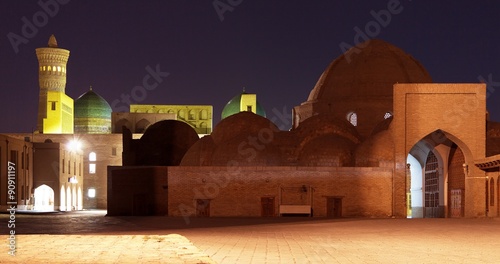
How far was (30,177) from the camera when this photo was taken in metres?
45.9

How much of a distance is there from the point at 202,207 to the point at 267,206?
102 inches

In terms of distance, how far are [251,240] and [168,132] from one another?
26.2 m

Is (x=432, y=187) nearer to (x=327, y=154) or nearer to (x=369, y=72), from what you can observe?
(x=327, y=154)

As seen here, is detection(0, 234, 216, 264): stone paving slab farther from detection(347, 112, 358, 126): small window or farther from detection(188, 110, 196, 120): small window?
detection(188, 110, 196, 120): small window

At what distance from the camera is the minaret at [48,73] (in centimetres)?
6209

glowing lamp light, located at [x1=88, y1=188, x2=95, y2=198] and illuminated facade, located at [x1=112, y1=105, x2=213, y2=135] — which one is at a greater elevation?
illuminated facade, located at [x1=112, y1=105, x2=213, y2=135]

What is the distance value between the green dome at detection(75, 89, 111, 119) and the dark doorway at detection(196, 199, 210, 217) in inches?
1286

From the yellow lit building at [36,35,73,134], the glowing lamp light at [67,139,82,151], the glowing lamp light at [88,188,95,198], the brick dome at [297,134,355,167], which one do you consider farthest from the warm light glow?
the brick dome at [297,134,355,167]

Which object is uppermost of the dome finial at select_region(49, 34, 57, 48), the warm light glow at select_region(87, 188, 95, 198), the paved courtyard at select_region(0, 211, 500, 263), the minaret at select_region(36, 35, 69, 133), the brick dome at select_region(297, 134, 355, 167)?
the dome finial at select_region(49, 34, 57, 48)

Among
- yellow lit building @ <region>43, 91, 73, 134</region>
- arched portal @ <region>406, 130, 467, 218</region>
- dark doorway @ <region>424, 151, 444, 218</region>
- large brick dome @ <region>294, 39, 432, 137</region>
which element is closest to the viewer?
arched portal @ <region>406, 130, 467, 218</region>

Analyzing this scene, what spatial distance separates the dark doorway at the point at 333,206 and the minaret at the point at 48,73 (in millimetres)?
38716

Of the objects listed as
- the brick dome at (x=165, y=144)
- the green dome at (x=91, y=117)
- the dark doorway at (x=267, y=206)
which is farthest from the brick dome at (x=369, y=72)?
the green dome at (x=91, y=117)

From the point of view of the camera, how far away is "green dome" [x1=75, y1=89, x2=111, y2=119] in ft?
195

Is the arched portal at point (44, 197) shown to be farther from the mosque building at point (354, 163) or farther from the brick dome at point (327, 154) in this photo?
the brick dome at point (327, 154)
